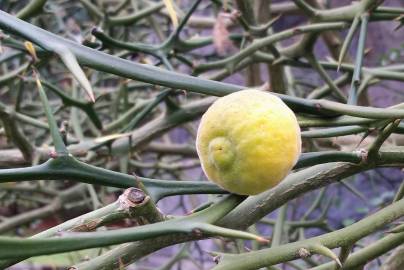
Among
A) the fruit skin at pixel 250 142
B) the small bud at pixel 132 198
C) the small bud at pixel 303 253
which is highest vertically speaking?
the fruit skin at pixel 250 142

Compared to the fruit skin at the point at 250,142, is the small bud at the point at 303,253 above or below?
below

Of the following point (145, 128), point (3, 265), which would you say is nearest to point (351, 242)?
point (3, 265)

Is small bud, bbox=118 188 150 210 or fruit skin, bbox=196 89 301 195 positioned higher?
fruit skin, bbox=196 89 301 195

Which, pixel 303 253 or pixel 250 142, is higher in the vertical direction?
pixel 250 142

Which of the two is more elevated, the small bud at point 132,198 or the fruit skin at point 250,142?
the fruit skin at point 250,142

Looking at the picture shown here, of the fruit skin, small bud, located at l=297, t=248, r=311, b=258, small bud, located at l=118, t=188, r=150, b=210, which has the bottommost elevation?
small bud, located at l=297, t=248, r=311, b=258

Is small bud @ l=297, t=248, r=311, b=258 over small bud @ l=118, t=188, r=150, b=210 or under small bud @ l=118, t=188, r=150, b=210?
under

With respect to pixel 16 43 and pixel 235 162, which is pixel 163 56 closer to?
pixel 16 43

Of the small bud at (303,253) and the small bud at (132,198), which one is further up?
the small bud at (132,198)
